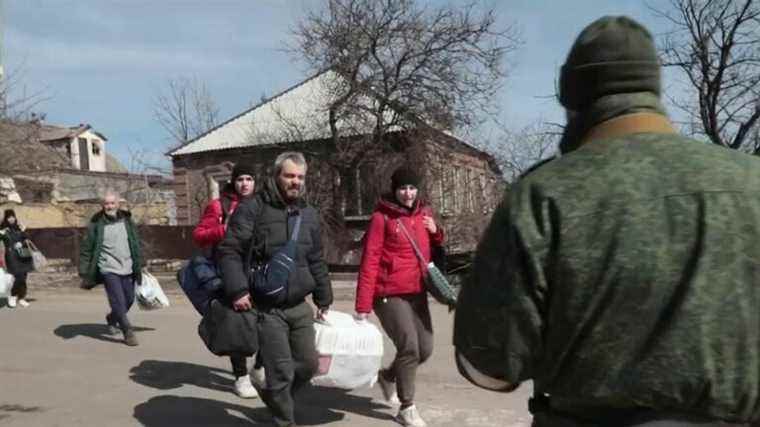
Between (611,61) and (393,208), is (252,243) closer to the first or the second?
(393,208)

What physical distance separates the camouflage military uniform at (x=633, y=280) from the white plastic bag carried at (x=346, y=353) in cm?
338

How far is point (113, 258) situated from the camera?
824cm

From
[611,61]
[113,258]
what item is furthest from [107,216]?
[611,61]

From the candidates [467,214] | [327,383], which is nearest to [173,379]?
[327,383]

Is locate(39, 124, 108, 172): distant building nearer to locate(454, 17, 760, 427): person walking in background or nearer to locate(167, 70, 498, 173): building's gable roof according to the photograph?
locate(167, 70, 498, 173): building's gable roof

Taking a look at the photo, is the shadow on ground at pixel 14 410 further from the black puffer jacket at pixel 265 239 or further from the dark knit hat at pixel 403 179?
the dark knit hat at pixel 403 179

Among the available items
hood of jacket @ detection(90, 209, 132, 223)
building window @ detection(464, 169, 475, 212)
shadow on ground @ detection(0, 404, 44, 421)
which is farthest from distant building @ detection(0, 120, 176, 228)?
shadow on ground @ detection(0, 404, 44, 421)

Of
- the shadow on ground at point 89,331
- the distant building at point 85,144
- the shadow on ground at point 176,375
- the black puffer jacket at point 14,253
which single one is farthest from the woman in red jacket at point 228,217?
the distant building at point 85,144

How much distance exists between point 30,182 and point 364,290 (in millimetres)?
20180

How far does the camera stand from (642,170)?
1753 millimetres

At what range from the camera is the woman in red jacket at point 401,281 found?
205 inches

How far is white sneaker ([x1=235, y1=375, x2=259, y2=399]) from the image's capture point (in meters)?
5.99

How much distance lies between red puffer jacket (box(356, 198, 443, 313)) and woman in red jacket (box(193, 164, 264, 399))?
3.43ft

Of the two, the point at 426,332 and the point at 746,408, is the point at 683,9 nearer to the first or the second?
the point at 426,332
